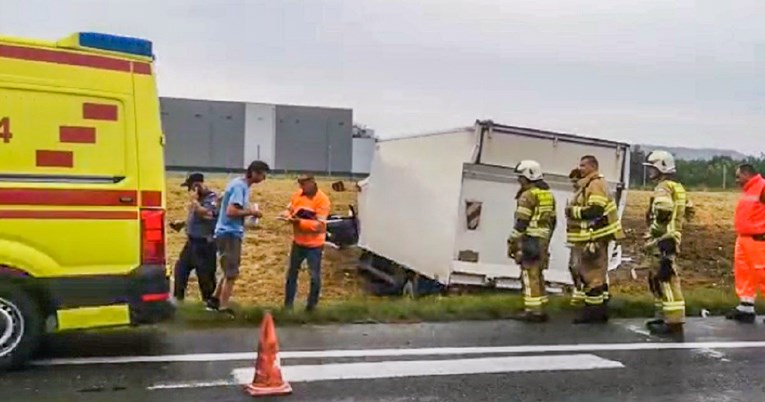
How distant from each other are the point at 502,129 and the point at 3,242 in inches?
284

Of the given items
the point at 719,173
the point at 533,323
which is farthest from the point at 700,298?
the point at 719,173

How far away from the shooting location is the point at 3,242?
6.38m

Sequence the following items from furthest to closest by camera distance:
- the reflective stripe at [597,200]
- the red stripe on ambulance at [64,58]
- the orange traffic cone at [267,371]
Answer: the reflective stripe at [597,200] → the red stripe on ambulance at [64,58] → the orange traffic cone at [267,371]

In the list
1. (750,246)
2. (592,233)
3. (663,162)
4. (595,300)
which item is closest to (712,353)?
(595,300)

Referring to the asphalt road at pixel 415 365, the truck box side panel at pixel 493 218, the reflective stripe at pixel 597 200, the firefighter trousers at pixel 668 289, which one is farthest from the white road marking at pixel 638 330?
the truck box side panel at pixel 493 218

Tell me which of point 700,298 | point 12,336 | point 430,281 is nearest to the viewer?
point 12,336

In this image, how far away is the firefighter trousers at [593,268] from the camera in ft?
30.3

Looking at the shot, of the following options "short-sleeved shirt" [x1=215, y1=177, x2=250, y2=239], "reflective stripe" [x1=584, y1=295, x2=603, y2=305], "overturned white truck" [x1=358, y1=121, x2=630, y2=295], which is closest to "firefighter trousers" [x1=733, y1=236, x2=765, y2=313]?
"reflective stripe" [x1=584, y1=295, x2=603, y2=305]

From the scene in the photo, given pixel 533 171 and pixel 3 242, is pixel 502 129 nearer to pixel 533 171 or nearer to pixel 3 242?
pixel 533 171

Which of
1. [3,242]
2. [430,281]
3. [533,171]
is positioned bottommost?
[430,281]

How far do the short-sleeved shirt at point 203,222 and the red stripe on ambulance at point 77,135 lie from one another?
375 cm

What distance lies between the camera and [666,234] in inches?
356

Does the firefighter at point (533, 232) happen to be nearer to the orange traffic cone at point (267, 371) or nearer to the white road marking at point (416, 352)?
the white road marking at point (416, 352)

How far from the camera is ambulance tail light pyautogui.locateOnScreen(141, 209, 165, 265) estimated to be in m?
6.77
